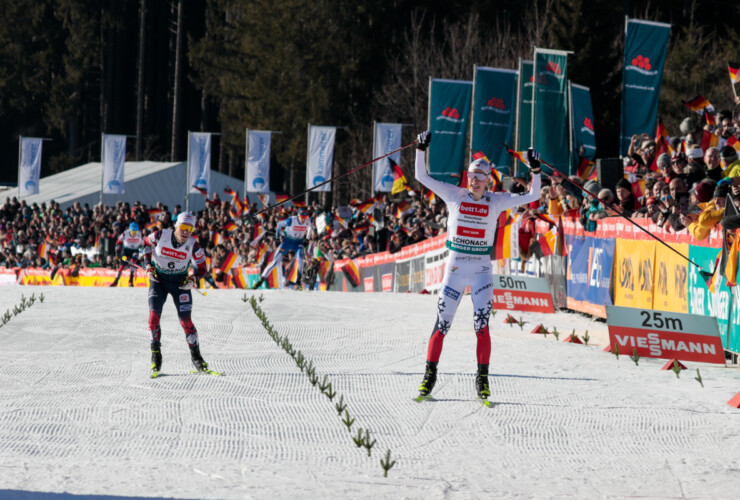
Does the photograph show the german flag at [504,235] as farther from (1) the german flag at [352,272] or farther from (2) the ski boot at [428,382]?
(2) the ski boot at [428,382]

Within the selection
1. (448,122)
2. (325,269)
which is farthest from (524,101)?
(325,269)

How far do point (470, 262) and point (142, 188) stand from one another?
43.5 m

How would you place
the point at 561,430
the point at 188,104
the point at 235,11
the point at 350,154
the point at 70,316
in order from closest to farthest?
the point at 561,430 → the point at 70,316 → the point at 350,154 → the point at 235,11 → the point at 188,104

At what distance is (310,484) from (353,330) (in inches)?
303

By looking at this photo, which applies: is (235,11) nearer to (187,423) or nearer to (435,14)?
(435,14)

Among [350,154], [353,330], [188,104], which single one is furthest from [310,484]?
[188,104]

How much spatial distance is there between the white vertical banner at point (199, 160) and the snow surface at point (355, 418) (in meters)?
25.8

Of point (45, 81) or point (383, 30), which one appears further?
point (45, 81)

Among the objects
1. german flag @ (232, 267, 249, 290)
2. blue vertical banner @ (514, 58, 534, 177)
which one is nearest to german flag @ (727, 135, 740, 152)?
blue vertical banner @ (514, 58, 534, 177)

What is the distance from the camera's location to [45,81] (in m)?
76.8

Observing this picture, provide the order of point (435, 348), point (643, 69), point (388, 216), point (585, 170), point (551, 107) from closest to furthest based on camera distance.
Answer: point (435, 348) → point (585, 170) → point (643, 69) → point (551, 107) → point (388, 216)

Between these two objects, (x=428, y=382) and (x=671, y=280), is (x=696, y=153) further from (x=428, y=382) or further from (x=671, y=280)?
(x=428, y=382)

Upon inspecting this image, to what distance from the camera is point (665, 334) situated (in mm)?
11328

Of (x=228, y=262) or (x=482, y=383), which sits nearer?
(x=482, y=383)
